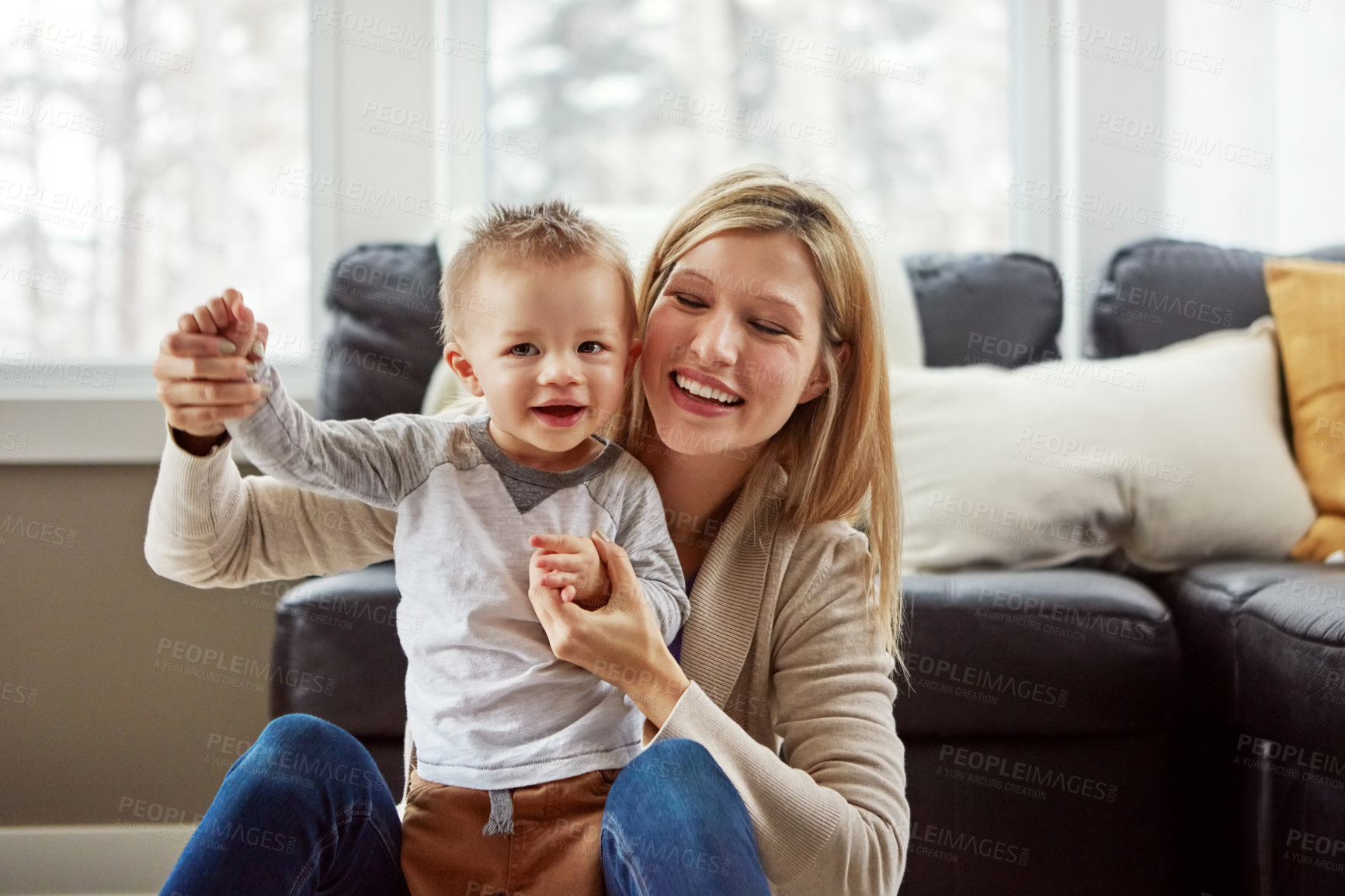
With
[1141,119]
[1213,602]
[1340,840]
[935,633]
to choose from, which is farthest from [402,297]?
[1141,119]

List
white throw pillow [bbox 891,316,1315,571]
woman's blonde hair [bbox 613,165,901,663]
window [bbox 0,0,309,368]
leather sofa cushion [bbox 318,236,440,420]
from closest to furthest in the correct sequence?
woman's blonde hair [bbox 613,165,901,663] < white throw pillow [bbox 891,316,1315,571] < leather sofa cushion [bbox 318,236,440,420] < window [bbox 0,0,309,368]

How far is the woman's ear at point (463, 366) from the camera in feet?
2.96

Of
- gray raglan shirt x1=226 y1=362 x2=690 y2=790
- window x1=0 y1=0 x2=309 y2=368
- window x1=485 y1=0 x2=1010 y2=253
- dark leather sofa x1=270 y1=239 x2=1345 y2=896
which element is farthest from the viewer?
window x1=485 y1=0 x2=1010 y2=253

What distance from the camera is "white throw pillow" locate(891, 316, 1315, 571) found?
163 centimetres

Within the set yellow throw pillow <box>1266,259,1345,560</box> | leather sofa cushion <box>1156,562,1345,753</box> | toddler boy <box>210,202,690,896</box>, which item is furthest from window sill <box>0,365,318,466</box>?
yellow throw pillow <box>1266,259,1345,560</box>

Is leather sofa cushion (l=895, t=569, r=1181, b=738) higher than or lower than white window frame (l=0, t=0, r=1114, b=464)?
lower

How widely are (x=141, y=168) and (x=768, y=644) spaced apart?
5.96ft

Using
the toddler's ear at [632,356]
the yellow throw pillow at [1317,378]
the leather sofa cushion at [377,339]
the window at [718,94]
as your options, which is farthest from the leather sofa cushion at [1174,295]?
the toddler's ear at [632,356]

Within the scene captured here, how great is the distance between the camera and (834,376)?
3.57 feet

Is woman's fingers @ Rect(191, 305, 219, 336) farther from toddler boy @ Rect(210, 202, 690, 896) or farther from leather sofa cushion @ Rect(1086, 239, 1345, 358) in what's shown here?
leather sofa cushion @ Rect(1086, 239, 1345, 358)

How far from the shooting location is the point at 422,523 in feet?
2.86

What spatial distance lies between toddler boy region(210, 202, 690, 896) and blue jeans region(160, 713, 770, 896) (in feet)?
0.11

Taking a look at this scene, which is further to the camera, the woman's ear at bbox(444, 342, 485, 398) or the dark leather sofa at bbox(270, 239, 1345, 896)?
the dark leather sofa at bbox(270, 239, 1345, 896)

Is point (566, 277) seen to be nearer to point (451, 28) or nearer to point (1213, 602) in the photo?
point (1213, 602)
